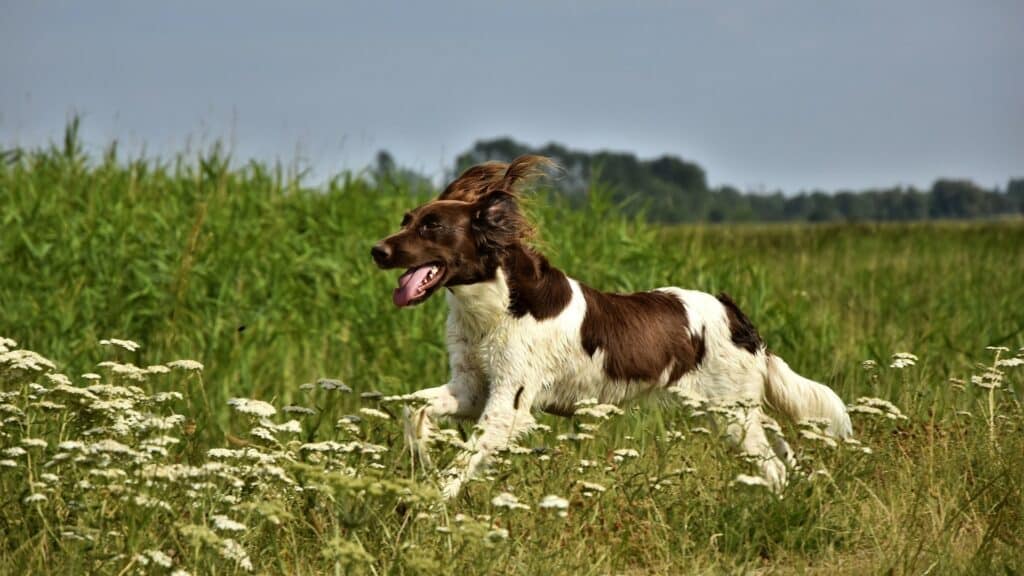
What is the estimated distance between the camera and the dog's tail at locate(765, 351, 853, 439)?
19.2 ft

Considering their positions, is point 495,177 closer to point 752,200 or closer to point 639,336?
point 639,336

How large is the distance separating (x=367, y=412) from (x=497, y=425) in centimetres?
73

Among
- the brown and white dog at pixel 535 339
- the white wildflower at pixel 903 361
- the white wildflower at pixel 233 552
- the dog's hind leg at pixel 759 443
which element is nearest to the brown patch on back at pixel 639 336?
the brown and white dog at pixel 535 339

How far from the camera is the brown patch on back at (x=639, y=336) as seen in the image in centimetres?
552

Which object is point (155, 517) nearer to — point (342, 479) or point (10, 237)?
point (342, 479)

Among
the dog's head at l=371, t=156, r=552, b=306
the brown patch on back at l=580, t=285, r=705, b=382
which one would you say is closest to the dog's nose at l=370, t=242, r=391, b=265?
the dog's head at l=371, t=156, r=552, b=306

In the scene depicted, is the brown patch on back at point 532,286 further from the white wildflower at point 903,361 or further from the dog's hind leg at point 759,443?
the white wildflower at point 903,361

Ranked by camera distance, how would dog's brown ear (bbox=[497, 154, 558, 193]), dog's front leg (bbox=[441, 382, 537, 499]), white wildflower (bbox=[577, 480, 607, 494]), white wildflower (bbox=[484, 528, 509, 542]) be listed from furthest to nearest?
dog's brown ear (bbox=[497, 154, 558, 193]) → dog's front leg (bbox=[441, 382, 537, 499]) → white wildflower (bbox=[577, 480, 607, 494]) → white wildflower (bbox=[484, 528, 509, 542])

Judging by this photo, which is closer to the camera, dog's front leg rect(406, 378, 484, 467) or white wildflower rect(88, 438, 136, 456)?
white wildflower rect(88, 438, 136, 456)

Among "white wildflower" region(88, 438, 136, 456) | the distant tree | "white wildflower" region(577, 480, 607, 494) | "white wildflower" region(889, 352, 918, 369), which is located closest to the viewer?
"white wildflower" region(88, 438, 136, 456)

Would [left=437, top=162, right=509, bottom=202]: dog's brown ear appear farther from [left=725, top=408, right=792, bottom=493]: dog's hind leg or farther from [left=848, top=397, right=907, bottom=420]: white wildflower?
[left=848, top=397, right=907, bottom=420]: white wildflower

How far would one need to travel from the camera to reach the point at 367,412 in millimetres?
4613

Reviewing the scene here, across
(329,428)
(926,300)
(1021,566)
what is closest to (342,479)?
(1021,566)

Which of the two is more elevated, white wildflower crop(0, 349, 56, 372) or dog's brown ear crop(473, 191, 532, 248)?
dog's brown ear crop(473, 191, 532, 248)
